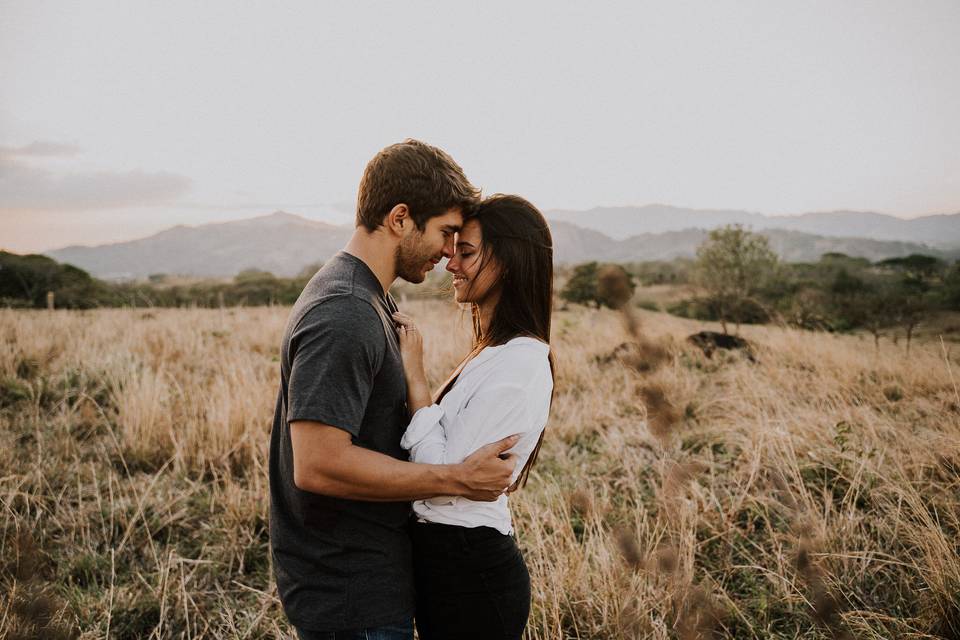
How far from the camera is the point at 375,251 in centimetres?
185

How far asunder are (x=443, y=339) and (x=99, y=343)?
5.24m

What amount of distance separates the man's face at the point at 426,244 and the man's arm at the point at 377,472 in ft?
2.28

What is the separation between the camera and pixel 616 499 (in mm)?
3818

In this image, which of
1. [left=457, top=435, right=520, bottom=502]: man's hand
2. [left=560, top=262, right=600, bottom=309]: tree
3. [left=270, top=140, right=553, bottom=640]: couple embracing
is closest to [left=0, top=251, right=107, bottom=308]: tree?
[left=560, top=262, right=600, bottom=309]: tree

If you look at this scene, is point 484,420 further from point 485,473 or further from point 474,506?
point 474,506

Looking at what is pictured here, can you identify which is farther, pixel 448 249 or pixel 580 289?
pixel 580 289

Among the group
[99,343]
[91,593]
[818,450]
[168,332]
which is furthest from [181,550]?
[168,332]

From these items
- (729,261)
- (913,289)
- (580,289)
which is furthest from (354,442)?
(913,289)

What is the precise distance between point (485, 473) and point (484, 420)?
0.17 meters

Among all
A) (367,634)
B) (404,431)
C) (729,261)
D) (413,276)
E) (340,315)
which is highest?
(729,261)

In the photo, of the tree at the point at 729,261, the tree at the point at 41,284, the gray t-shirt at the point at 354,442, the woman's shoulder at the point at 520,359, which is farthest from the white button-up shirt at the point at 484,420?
the tree at the point at 41,284

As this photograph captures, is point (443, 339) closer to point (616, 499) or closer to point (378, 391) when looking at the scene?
point (616, 499)

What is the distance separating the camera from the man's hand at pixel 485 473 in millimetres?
1540

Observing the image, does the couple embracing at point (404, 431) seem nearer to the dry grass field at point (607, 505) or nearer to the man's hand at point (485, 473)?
the man's hand at point (485, 473)
